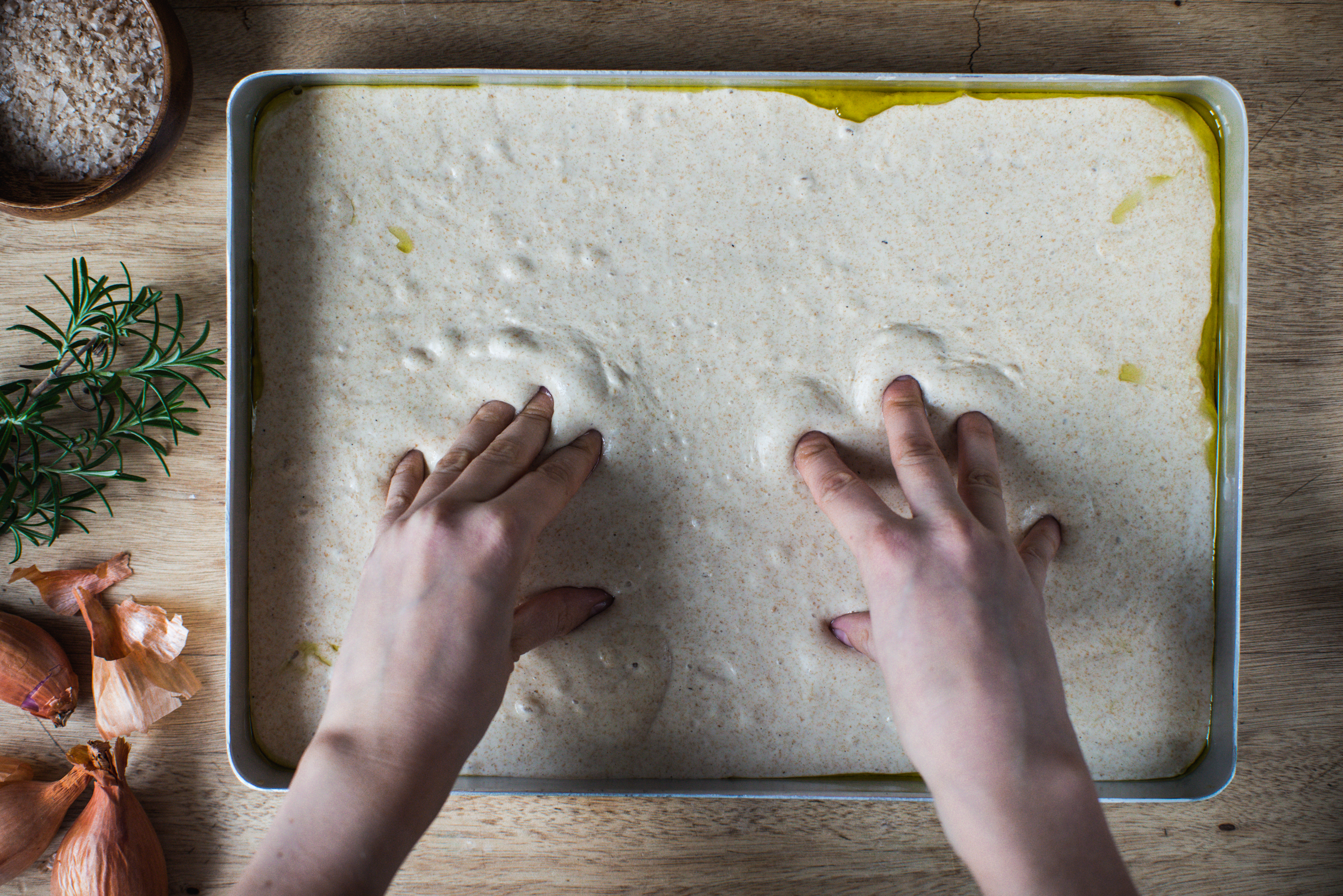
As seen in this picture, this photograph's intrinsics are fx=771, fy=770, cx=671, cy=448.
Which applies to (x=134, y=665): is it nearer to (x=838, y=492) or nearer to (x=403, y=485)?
(x=403, y=485)

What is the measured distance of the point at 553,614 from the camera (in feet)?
2.33

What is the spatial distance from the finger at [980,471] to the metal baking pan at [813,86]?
0.76 ft

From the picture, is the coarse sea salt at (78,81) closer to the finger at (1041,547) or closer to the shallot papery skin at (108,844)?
the shallot papery skin at (108,844)

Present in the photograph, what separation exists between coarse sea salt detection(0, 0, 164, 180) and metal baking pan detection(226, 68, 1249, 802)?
4.8 inches

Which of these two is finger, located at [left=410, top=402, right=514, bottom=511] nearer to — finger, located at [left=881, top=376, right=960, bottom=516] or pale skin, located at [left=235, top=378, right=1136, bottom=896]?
pale skin, located at [left=235, top=378, right=1136, bottom=896]

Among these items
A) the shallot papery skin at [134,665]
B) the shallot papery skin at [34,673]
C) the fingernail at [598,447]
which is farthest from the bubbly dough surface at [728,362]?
the shallot papery skin at [34,673]

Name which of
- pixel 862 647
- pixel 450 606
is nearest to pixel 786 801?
pixel 862 647

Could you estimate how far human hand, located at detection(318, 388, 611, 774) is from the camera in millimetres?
544

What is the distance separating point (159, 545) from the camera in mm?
813

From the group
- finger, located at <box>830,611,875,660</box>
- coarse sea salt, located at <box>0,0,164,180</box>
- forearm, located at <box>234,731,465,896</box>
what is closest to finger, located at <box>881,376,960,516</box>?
finger, located at <box>830,611,875,660</box>

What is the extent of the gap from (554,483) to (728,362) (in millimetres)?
209

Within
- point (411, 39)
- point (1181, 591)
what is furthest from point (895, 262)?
point (411, 39)

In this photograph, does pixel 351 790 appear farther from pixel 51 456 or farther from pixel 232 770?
Result: pixel 51 456

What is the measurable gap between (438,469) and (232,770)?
17.2 inches
